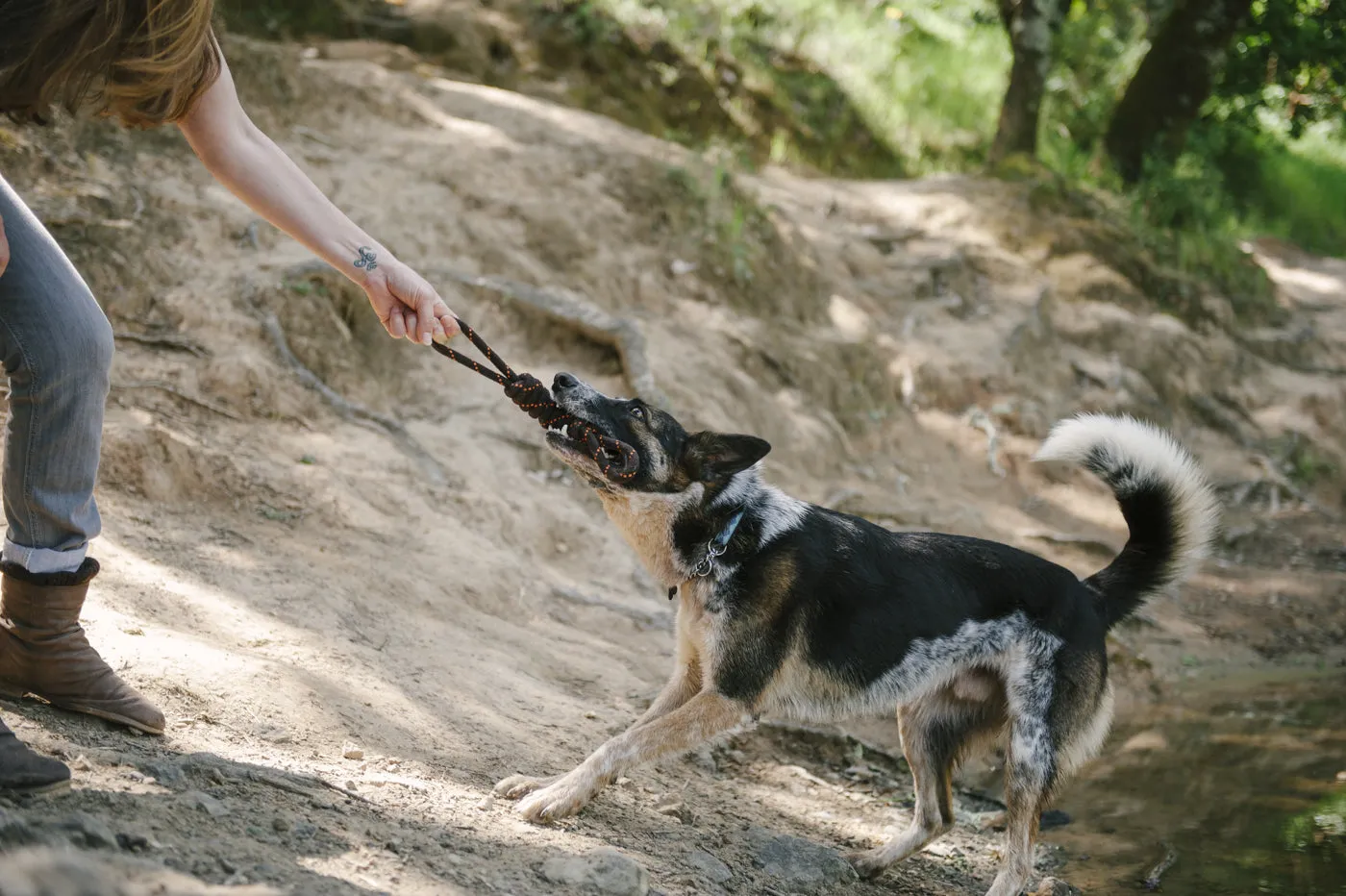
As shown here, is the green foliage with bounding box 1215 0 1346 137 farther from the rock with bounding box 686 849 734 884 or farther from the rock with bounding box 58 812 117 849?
the rock with bounding box 58 812 117 849

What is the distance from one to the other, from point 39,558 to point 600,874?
5.74 feet

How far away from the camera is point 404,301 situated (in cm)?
355

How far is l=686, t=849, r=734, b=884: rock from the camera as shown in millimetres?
3664

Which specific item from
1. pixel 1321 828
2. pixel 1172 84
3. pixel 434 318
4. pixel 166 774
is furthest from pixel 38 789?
pixel 1172 84

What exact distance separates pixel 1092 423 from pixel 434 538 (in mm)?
3420

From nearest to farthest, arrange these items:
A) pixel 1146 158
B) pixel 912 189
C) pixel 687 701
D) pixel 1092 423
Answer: pixel 687 701 < pixel 1092 423 < pixel 912 189 < pixel 1146 158

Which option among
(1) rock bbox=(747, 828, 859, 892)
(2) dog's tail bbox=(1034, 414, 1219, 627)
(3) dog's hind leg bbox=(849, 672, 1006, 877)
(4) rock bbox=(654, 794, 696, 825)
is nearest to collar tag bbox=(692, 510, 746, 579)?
(4) rock bbox=(654, 794, 696, 825)

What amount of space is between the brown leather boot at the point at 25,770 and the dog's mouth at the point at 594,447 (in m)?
1.92

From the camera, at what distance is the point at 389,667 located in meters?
4.58

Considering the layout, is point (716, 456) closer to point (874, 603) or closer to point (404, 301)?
point (874, 603)

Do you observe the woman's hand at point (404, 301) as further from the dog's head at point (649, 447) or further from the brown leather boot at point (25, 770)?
the brown leather boot at point (25, 770)

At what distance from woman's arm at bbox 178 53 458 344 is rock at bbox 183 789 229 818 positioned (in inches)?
56.2

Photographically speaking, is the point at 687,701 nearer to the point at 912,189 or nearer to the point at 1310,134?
the point at 912,189

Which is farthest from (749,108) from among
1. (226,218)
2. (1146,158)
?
(226,218)
